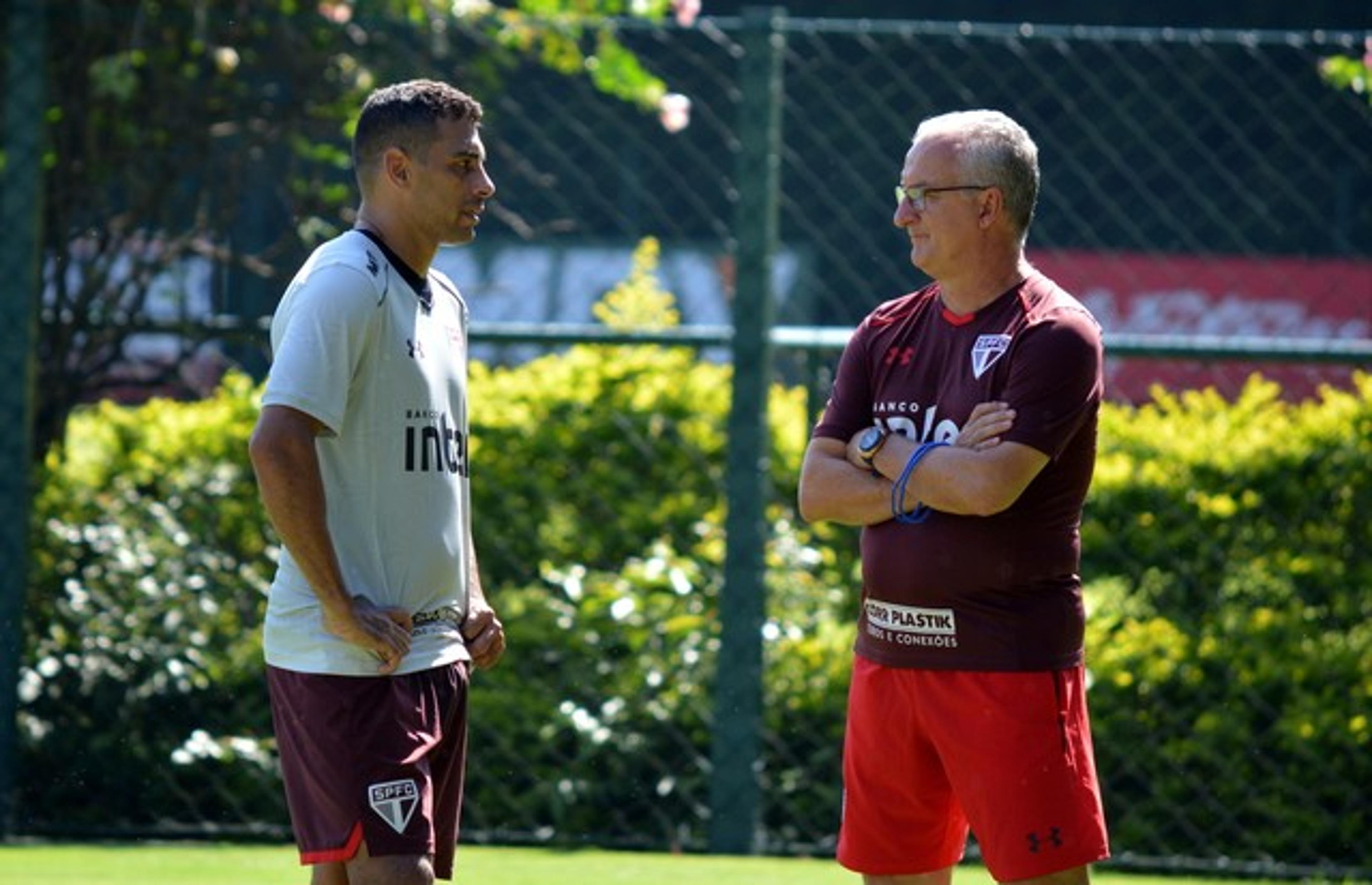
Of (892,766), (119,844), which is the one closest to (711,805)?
(119,844)

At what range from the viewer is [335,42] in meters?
7.35

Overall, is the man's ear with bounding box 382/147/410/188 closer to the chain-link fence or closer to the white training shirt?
the white training shirt

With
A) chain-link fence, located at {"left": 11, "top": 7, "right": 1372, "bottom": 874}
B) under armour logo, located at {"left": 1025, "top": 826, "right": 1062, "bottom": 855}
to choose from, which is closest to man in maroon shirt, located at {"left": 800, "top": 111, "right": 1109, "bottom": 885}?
under armour logo, located at {"left": 1025, "top": 826, "right": 1062, "bottom": 855}

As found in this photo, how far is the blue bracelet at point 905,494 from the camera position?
399 centimetres

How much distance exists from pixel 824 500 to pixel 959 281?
1.59 ft

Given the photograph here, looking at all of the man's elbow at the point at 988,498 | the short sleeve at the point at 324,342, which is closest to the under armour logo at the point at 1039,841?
the man's elbow at the point at 988,498

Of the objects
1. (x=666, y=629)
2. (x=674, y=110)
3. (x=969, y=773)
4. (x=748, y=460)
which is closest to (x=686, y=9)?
(x=674, y=110)

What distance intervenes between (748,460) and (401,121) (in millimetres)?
2708

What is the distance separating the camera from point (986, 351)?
3996 mm

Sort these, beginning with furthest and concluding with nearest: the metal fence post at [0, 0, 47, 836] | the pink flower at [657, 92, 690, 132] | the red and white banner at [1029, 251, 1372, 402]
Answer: the red and white banner at [1029, 251, 1372, 402]
the pink flower at [657, 92, 690, 132]
the metal fence post at [0, 0, 47, 836]

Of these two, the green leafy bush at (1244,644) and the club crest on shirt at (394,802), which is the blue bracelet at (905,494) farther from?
the green leafy bush at (1244,644)

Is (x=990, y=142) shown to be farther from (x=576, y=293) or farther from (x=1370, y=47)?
(x=576, y=293)

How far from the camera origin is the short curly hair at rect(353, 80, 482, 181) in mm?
3990

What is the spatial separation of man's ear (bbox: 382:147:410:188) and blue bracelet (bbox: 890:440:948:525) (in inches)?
40.9
